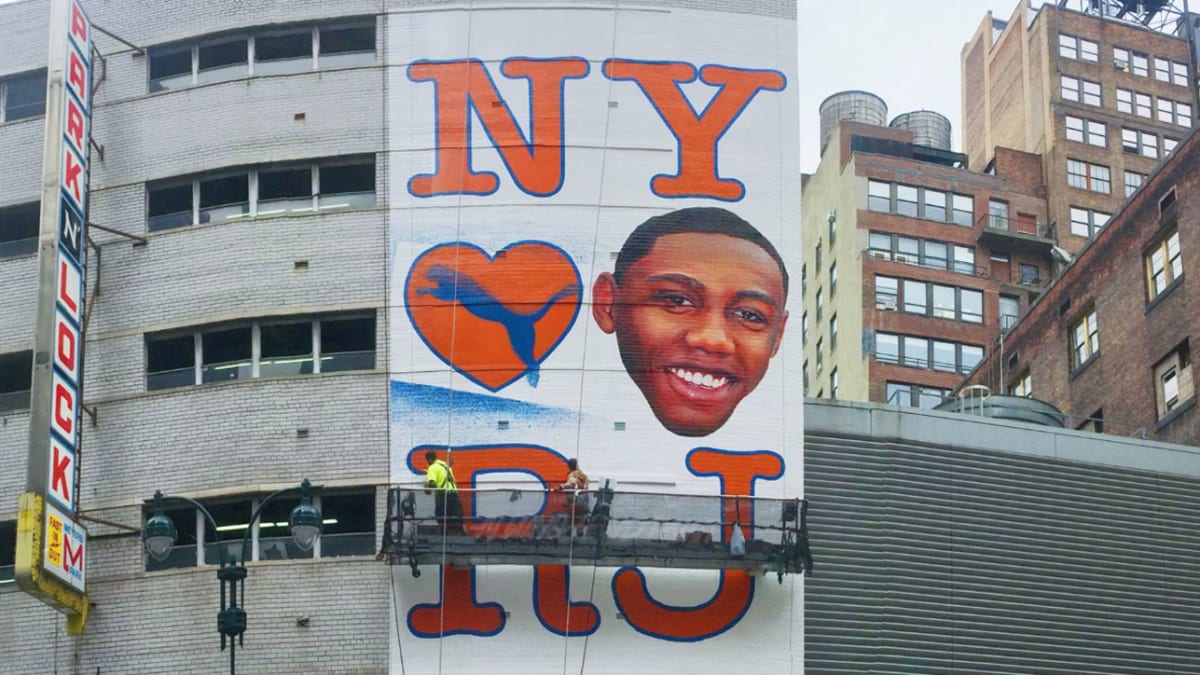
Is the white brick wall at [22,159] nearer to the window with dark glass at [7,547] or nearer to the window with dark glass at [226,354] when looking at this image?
the window with dark glass at [226,354]

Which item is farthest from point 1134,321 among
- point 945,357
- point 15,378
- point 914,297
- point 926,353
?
point 914,297

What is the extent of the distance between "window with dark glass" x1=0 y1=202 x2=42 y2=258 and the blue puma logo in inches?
392

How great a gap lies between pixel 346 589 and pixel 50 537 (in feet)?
18.6

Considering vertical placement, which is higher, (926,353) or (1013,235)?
(1013,235)

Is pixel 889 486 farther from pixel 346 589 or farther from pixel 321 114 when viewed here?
pixel 321 114

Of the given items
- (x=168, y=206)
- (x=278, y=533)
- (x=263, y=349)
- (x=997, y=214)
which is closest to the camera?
(x=278, y=533)

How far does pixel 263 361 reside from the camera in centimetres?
3981

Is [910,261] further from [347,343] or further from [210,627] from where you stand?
[210,627]

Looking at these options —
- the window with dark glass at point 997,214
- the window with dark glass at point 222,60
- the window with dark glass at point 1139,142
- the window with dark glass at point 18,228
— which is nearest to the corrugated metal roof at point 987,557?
the window with dark glass at point 222,60

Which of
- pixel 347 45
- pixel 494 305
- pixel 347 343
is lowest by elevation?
pixel 347 343

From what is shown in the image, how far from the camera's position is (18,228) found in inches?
1714

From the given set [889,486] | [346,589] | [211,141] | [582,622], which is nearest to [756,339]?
[889,486]

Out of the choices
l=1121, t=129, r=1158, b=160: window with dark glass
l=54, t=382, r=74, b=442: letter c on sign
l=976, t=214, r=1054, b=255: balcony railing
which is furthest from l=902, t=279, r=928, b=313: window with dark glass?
l=54, t=382, r=74, b=442: letter c on sign

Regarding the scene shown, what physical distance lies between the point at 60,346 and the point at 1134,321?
32226 mm
